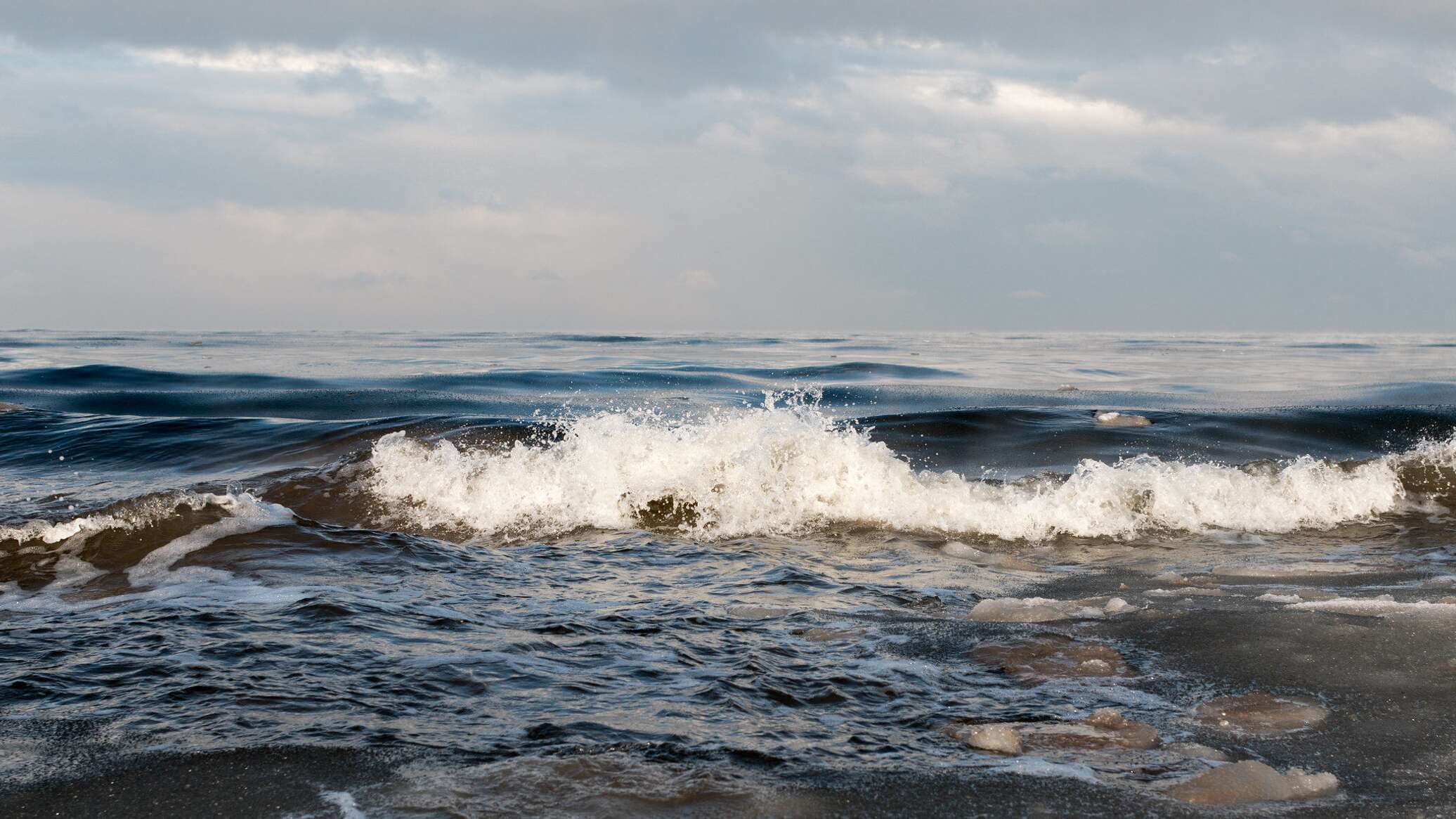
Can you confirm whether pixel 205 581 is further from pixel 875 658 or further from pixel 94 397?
pixel 94 397

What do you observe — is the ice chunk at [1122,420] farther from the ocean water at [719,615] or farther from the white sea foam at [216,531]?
the white sea foam at [216,531]

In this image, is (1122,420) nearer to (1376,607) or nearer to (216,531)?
(1376,607)

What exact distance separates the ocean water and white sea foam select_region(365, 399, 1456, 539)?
0.04 meters

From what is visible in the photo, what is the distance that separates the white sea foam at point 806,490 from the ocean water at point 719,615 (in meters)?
0.04

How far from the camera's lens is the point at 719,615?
5.17m

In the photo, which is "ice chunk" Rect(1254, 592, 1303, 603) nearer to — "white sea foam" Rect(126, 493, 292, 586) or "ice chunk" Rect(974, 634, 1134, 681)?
"ice chunk" Rect(974, 634, 1134, 681)

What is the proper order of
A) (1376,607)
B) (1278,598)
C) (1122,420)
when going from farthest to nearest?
(1122,420) < (1278,598) < (1376,607)

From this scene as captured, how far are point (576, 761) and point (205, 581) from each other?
374 centimetres

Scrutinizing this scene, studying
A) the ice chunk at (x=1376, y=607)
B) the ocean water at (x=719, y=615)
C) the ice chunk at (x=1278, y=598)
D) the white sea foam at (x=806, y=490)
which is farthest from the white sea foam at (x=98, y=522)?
the ice chunk at (x=1376, y=607)

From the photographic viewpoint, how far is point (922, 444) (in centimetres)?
1214

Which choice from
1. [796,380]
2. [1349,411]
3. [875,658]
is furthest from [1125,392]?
[875,658]

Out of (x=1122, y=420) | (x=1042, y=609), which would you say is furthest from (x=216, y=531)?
(x=1122, y=420)

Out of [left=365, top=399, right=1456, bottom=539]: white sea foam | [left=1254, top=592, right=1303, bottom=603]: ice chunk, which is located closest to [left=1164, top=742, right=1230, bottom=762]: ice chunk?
[left=1254, top=592, right=1303, bottom=603]: ice chunk

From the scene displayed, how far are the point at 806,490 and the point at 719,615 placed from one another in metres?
3.70
